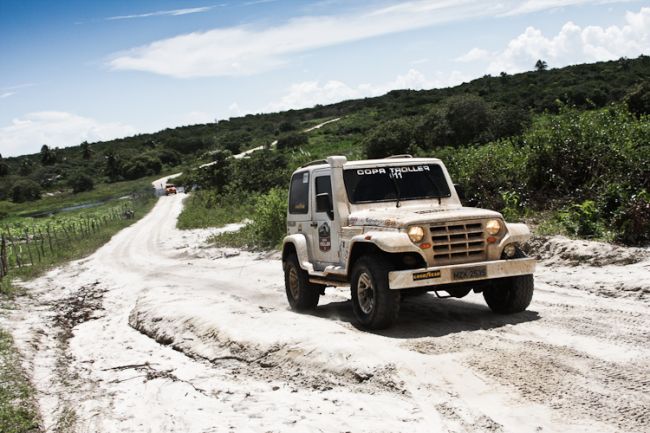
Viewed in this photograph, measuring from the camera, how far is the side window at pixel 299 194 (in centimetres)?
1052

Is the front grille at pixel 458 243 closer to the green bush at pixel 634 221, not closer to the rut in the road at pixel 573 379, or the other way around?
the rut in the road at pixel 573 379

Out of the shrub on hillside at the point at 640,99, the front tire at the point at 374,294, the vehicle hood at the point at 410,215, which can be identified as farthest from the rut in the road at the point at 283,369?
the shrub on hillside at the point at 640,99

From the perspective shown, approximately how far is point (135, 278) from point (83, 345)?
26.3ft

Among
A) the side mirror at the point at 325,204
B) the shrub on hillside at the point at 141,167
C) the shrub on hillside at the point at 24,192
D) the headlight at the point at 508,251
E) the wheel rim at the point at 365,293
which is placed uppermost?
the shrub on hillside at the point at 141,167

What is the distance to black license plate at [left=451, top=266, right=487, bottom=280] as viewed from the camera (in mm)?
8094

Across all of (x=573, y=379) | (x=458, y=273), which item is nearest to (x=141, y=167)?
(x=458, y=273)

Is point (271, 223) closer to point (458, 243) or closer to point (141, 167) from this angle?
point (458, 243)

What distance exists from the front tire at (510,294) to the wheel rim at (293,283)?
3061 mm

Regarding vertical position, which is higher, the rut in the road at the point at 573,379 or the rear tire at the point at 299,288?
the rear tire at the point at 299,288

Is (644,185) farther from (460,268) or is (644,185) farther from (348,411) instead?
(348,411)

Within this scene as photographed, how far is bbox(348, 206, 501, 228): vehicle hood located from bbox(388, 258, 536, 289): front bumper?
22.8 inches

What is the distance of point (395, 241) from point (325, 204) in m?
1.81

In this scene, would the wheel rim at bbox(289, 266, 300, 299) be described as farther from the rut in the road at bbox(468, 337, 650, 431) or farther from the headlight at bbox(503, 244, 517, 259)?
the rut in the road at bbox(468, 337, 650, 431)

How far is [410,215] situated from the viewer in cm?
850
